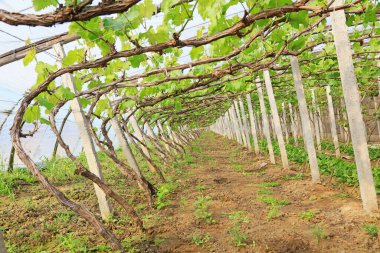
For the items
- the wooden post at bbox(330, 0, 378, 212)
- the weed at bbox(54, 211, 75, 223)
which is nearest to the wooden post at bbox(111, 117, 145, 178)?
the weed at bbox(54, 211, 75, 223)

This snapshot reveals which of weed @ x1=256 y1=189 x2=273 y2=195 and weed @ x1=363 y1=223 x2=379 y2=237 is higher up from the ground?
weed @ x1=363 y1=223 x2=379 y2=237

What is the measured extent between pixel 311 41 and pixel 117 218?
5415 mm

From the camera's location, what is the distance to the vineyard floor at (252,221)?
3.97 meters

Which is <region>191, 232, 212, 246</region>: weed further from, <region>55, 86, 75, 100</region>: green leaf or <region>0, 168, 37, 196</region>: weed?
<region>0, 168, 37, 196</region>: weed

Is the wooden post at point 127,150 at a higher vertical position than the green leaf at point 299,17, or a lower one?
lower

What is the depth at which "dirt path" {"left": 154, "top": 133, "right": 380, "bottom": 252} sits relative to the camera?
12.9ft

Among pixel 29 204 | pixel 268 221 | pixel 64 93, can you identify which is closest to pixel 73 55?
pixel 64 93

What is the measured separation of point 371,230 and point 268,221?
141 centimetres

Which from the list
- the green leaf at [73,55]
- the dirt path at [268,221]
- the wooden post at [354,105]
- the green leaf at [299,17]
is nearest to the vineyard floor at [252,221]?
the dirt path at [268,221]

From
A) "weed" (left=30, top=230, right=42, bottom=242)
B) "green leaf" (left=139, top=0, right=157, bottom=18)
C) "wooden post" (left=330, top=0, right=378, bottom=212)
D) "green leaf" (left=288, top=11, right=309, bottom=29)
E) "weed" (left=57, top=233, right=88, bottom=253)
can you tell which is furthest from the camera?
"weed" (left=30, top=230, right=42, bottom=242)

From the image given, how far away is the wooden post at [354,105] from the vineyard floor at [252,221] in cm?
46

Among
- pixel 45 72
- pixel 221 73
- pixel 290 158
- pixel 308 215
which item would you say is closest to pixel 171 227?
pixel 308 215

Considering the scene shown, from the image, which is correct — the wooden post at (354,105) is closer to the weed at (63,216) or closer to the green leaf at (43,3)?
the green leaf at (43,3)

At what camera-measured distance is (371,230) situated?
390 cm
